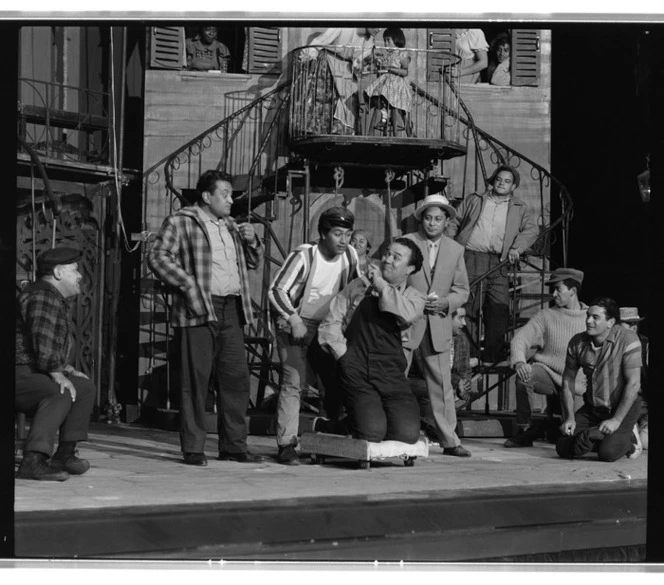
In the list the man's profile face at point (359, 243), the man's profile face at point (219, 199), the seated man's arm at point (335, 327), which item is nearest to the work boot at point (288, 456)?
the seated man's arm at point (335, 327)

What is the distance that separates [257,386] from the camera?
39.4ft

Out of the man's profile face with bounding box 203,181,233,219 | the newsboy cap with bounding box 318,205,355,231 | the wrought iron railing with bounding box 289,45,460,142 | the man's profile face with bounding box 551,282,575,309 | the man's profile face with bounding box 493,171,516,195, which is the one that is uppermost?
the wrought iron railing with bounding box 289,45,460,142

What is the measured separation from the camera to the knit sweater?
959 cm

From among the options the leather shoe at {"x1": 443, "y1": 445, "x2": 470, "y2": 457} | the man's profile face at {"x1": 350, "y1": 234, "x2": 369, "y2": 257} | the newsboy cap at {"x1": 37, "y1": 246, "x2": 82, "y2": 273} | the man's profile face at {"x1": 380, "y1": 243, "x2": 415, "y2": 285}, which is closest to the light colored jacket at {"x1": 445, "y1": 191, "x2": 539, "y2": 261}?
the man's profile face at {"x1": 350, "y1": 234, "x2": 369, "y2": 257}

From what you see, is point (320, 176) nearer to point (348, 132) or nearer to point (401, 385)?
Answer: point (348, 132)

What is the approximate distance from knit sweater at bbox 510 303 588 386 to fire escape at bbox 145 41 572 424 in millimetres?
1888

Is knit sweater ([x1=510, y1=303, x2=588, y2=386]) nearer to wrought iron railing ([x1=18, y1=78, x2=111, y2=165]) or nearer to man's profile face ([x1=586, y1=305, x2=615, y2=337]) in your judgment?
man's profile face ([x1=586, y1=305, x2=615, y2=337])

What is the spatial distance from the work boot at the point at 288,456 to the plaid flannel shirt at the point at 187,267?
89 cm

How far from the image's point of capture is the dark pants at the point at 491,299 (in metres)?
11.1

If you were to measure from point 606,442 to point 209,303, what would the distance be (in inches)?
116

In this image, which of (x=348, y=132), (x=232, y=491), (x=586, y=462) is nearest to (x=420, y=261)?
(x=586, y=462)

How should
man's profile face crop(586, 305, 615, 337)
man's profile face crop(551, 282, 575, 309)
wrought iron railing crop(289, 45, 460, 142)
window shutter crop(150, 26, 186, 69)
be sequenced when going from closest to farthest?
1. man's profile face crop(586, 305, 615, 337)
2. man's profile face crop(551, 282, 575, 309)
3. wrought iron railing crop(289, 45, 460, 142)
4. window shutter crop(150, 26, 186, 69)

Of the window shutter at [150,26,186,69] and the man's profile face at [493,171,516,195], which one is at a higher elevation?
the window shutter at [150,26,186,69]

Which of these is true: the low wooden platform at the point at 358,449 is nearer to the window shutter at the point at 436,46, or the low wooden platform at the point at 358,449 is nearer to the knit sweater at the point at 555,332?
the knit sweater at the point at 555,332
